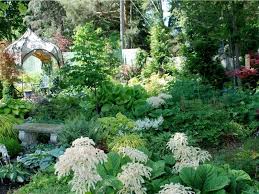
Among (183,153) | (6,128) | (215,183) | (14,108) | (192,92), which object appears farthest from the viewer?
(192,92)

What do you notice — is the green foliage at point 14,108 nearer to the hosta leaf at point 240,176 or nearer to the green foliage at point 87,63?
the green foliage at point 87,63

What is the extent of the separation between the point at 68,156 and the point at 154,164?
1192 millimetres

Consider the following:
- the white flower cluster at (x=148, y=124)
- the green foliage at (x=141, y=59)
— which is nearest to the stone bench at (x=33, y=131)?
the white flower cluster at (x=148, y=124)

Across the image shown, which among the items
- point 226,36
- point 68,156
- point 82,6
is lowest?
point 68,156

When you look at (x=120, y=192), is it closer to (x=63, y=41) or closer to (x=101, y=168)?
(x=101, y=168)

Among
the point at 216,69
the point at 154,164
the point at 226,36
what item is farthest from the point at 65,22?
the point at 154,164

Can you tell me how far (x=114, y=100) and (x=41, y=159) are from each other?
349 cm

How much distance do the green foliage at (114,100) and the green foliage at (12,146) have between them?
85.5 inches

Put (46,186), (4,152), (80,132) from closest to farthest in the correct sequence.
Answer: (46,186)
(4,152)
(80,132)

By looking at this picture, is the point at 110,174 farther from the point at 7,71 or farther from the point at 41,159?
the point at 7,71

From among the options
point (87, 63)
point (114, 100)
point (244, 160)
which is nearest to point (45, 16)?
point (87, 63)

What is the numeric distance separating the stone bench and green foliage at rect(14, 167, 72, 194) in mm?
1932

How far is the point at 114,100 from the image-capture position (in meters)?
9.23

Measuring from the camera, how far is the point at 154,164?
→ 3.62 meters
